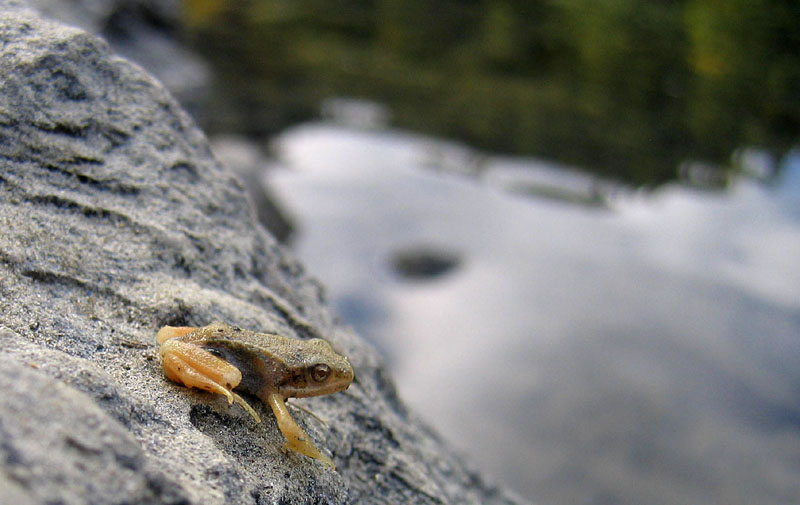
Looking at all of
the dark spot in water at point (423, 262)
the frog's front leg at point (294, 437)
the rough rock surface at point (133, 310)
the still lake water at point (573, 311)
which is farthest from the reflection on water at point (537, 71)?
the frog's front leg at point (294, 437)

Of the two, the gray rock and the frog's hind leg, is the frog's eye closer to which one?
the frog's hind leg

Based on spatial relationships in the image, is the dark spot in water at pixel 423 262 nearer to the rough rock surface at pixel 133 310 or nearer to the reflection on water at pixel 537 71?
the reflection on water at pixel 537 71

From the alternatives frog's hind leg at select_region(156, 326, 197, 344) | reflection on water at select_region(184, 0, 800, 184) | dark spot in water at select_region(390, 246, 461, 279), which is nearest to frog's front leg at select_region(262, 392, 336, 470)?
frog's hind leg at select_region(156, 326, 197, 344)

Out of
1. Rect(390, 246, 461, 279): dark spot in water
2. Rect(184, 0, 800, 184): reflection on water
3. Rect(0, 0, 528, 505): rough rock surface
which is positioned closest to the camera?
Rect(0, 0, 528, 505): rough rock surface

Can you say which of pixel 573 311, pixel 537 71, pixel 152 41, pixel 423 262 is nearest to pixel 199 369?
pixel 573 311

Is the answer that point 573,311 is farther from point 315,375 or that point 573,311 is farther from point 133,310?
point 133,310

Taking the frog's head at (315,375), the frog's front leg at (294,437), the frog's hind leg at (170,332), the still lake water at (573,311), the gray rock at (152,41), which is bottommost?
the frog's front leg at (294,437)
